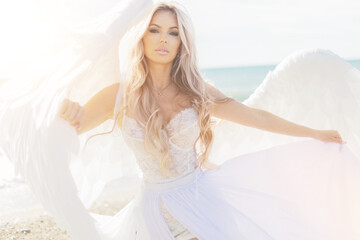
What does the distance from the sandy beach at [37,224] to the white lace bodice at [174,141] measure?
121 inches

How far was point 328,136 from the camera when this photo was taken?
10.3ft

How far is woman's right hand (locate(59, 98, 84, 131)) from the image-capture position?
2010 millimetres

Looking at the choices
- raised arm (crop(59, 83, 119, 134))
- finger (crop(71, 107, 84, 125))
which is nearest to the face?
raised arm (crop(59, 83, 119, 134))

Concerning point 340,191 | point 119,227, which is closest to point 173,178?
point 119,227

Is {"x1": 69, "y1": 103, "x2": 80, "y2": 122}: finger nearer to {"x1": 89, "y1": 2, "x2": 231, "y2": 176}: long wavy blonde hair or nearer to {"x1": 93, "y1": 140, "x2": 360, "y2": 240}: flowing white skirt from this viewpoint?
{"x1": 89, "y1": 2, "x2": 231, "y2": 176}: long wavy blonde hair

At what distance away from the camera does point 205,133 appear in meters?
3.09

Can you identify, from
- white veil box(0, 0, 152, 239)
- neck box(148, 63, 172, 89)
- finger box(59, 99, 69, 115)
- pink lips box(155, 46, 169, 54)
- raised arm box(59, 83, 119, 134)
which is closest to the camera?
white veil box(0, 0, 152, 239)

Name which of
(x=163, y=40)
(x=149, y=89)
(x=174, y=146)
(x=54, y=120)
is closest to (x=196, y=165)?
(x=174, y=146)

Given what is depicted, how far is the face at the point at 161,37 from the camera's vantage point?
2.77 m

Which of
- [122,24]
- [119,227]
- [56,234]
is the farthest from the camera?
[56,234]

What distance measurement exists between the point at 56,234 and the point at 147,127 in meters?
3.62

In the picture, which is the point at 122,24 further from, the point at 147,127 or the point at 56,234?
the point at 56,234

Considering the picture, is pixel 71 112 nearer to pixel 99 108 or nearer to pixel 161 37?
pixel 99 108

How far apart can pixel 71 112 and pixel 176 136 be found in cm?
93
